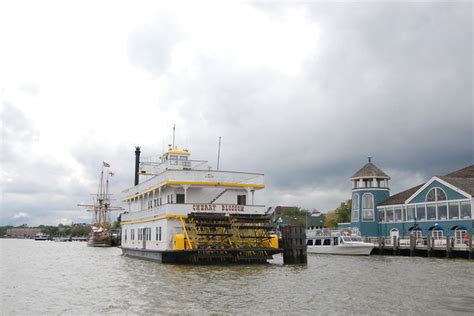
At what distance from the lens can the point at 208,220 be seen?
1228 inches

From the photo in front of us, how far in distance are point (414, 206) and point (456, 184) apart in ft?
20.1

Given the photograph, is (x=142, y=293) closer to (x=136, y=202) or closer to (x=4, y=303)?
(x=4, y=303)

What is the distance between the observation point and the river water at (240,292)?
1619cm

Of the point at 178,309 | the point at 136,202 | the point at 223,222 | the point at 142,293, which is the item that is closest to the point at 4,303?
the point at 142,293

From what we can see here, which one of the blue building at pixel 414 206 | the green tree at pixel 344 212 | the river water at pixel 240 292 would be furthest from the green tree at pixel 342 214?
the river water at pixel 240 292

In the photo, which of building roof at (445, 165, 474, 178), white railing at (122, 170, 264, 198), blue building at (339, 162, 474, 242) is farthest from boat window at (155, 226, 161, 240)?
building roof at (445, 165, 474, 178)

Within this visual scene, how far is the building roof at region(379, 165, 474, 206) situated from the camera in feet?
169

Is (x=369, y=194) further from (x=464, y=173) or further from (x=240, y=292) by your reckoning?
(x=240, y=292)

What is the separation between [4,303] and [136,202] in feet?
85.9

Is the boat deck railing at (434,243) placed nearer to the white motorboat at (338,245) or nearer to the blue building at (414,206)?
the blue building at (414,206)

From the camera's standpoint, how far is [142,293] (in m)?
19.6

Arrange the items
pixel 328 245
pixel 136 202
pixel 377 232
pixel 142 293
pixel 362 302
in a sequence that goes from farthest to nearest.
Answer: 1. pixel 377 232
2. pixel 328 245
3. pixel 136 202
4. pixel 142 293
5. pixel 362 302

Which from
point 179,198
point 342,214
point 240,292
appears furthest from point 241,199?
point 342,214

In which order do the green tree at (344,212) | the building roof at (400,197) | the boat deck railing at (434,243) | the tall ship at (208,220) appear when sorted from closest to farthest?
the tall ship at (208,220) → the boat deck railing at (434,243) → the building roof at (400,197) → the green tree at (344,212)
